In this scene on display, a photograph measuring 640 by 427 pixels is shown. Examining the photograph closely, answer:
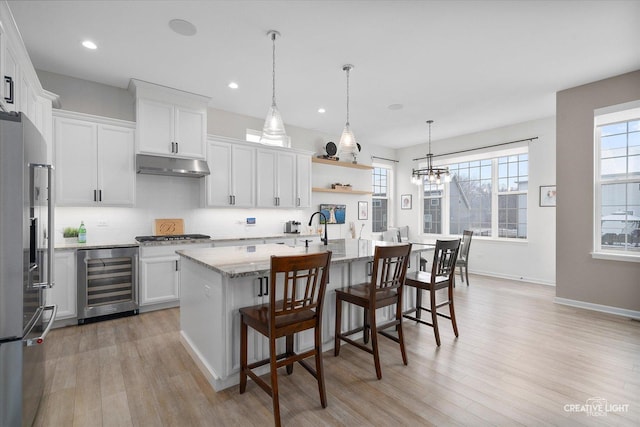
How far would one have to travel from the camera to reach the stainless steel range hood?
3949 mm

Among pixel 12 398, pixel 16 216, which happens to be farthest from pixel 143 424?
pixel 16 216

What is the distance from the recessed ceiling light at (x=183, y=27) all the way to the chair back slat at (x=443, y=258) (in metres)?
3.06

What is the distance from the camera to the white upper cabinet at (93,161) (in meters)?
3.55

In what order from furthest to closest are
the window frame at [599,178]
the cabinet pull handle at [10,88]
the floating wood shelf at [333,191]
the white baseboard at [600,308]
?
the floating wood shelf at [333,191] → the window frame at [599,178] → the white baseboard at [600,308] → the cabinet pull handle at [10,88]

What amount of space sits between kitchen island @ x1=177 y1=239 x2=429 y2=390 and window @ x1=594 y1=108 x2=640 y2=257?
3.52m

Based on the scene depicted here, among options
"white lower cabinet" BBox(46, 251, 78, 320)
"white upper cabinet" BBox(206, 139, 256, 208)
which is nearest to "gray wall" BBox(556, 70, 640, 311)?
"white upper cabinet" BBox(206, 139, 256, 208)

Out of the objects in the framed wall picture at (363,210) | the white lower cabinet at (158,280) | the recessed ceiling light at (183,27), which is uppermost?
the recessed ceiling light at (183,27)

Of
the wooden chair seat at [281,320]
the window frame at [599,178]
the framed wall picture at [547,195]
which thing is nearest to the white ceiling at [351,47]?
the window frame at [599,178]

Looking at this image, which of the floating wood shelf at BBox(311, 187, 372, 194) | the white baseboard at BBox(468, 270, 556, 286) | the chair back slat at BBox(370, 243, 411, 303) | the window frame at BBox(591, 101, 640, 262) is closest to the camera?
the chair back slat at BBox(370, 243, 411, 303)

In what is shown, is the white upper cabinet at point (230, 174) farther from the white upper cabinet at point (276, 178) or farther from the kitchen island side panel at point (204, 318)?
the kitchen island side panel at point (204, 318)

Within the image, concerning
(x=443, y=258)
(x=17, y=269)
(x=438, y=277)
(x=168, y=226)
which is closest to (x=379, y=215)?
(x=438, y=277)

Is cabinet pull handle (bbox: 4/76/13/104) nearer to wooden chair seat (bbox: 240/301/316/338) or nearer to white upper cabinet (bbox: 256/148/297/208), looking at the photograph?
wooden chair seat (bbox: 240/301/316/338)

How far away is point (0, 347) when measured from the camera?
143cm

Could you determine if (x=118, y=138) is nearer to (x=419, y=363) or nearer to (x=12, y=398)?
(x=12, y=398)
